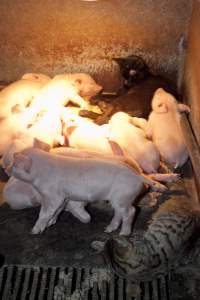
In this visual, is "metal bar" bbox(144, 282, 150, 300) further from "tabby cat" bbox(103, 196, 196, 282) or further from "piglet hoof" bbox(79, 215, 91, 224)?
"piglet hoof" bbox(79, 215, 91, 224)

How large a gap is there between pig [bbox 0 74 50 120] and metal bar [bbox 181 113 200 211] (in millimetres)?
1065

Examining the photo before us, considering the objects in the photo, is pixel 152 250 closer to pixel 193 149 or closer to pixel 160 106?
pixel 193 149

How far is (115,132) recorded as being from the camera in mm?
2662

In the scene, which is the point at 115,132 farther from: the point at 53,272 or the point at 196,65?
the point at 53,272

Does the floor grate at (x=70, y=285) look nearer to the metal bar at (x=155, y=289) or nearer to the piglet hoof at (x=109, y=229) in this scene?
the metal bar at (x=155, y=289)

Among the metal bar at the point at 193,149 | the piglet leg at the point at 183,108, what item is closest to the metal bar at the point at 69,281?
the metal bar at the point at 193,149

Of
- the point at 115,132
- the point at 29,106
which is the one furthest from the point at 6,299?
the point at 29,106

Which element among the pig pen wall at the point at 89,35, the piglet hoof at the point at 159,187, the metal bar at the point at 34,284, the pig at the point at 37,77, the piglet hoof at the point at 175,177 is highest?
the pig pen wall at the point at 89,35

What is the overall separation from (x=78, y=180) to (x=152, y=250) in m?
0.48

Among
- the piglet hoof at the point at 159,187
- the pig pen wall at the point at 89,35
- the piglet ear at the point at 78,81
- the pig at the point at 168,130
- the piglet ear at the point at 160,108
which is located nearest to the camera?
the piglet hoof at the point at 159,187

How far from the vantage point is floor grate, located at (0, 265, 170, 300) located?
194 centimetres

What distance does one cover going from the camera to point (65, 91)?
10.1ft

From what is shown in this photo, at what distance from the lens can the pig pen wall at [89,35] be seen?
10.4ft

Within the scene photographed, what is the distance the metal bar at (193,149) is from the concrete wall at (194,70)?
0.13 ft
